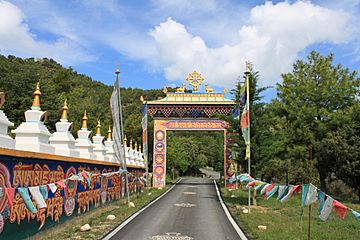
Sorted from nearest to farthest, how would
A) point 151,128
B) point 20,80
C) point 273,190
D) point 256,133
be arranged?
point 273,190 < point 256,133 < point 20,80 < point 151,128

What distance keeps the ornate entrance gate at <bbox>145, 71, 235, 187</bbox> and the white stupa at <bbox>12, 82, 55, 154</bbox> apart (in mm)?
23194

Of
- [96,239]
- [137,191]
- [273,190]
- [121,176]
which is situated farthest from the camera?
[137,191]

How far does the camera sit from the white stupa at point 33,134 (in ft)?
31.2

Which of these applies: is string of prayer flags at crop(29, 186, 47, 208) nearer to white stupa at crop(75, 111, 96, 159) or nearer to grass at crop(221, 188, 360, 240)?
grass at crop(221, 188, 360, 240)

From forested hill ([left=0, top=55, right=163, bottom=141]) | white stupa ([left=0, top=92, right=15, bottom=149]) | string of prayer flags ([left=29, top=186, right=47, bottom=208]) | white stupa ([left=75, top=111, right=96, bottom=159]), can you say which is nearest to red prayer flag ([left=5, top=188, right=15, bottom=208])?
string of prayer flags ([left=29, top=186, right=47, bottom=208])

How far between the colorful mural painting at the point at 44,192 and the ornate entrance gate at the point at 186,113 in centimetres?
1783

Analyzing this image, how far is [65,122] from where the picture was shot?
12688 mm

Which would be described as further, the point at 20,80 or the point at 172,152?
the point at 172,152

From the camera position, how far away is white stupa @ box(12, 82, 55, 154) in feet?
31.2

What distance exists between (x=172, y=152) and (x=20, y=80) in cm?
2418

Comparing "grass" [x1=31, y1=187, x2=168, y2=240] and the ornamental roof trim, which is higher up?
the ornamental roof trim

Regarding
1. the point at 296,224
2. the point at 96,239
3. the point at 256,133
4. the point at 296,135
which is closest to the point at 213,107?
the point at 296,135

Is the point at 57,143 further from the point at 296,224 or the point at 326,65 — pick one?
the point at 326,65

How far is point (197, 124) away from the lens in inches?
1323
